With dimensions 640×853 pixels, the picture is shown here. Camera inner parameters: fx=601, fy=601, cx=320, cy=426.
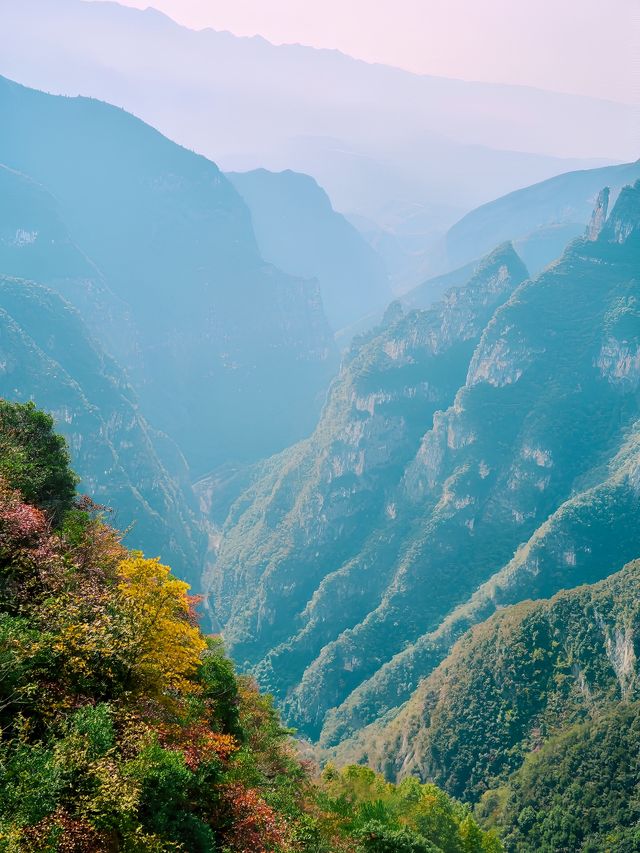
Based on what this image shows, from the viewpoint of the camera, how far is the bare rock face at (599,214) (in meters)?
177

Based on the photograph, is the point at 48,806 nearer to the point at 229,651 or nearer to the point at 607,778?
the point at 607,778

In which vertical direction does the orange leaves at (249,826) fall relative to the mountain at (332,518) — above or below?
below

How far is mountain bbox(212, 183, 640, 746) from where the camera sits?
124500 mm

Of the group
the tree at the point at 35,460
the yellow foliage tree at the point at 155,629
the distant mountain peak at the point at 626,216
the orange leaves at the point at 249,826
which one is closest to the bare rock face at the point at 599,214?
the distant mountain peak at the point at 626,216

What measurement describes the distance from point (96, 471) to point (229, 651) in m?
60.0

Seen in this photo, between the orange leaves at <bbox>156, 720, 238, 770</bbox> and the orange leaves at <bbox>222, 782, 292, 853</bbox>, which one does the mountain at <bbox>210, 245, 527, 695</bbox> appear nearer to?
the orange leaves at <bbox>156, 720, 238, 770</bbox>

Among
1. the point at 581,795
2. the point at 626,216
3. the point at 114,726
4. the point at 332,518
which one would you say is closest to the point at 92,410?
the point at 332,518

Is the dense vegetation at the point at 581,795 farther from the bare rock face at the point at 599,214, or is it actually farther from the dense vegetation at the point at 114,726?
the bare rock face at the point at 599,214

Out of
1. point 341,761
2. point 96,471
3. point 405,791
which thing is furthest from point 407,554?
point 405,791

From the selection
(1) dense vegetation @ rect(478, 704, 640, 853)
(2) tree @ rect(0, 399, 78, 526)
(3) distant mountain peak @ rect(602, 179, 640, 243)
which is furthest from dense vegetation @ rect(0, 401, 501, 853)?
(3) distant mountain peak @ rect(602, 179, 640, 243)

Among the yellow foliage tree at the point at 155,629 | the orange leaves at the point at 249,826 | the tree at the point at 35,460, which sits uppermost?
the tree at the point at 35,460

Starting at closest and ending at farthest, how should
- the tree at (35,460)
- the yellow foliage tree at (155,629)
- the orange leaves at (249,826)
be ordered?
the orange leaves at (249,826) → the yellow foliage tree at (155,629) → the tree at (35,460)

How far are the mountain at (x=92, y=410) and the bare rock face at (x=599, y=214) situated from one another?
15250 cm

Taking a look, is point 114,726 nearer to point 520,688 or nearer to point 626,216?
point 520,688
